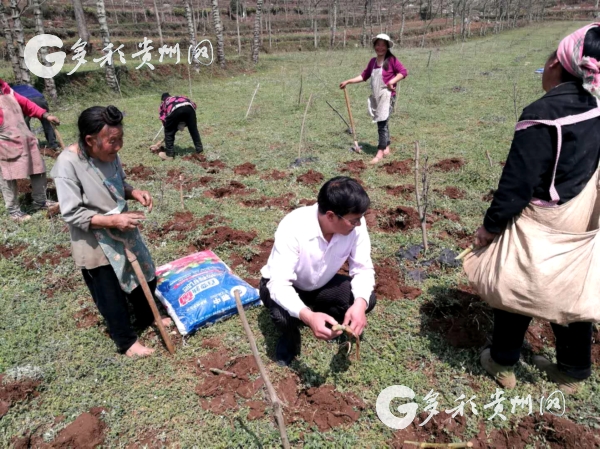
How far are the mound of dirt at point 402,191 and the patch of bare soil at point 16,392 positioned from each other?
3972 mm

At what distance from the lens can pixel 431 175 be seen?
17.6 feet

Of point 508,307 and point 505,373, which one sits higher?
point 508,307

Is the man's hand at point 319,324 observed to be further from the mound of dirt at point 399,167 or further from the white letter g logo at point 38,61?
the white letter g logo at point 38,61

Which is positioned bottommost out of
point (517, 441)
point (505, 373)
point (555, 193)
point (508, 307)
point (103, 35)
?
point (517, 441)

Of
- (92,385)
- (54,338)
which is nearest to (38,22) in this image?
(54,338)

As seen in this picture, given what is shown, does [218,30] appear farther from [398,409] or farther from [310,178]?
[398,409]

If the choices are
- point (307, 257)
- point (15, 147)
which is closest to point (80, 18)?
point (15, 147)

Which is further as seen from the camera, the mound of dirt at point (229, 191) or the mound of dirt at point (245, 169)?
the mound of dirt at point (245, 169)

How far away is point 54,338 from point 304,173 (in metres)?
3.64

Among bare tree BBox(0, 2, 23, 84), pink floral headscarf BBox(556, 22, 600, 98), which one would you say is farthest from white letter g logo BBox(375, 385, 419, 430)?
bare tree BBox(0, 2, 23, 84)

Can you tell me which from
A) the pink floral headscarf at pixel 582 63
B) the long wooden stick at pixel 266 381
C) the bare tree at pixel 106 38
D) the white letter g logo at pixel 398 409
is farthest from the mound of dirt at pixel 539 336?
the bare tree at pixel 106 38

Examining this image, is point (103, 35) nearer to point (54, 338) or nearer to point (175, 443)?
point (54, 338)
